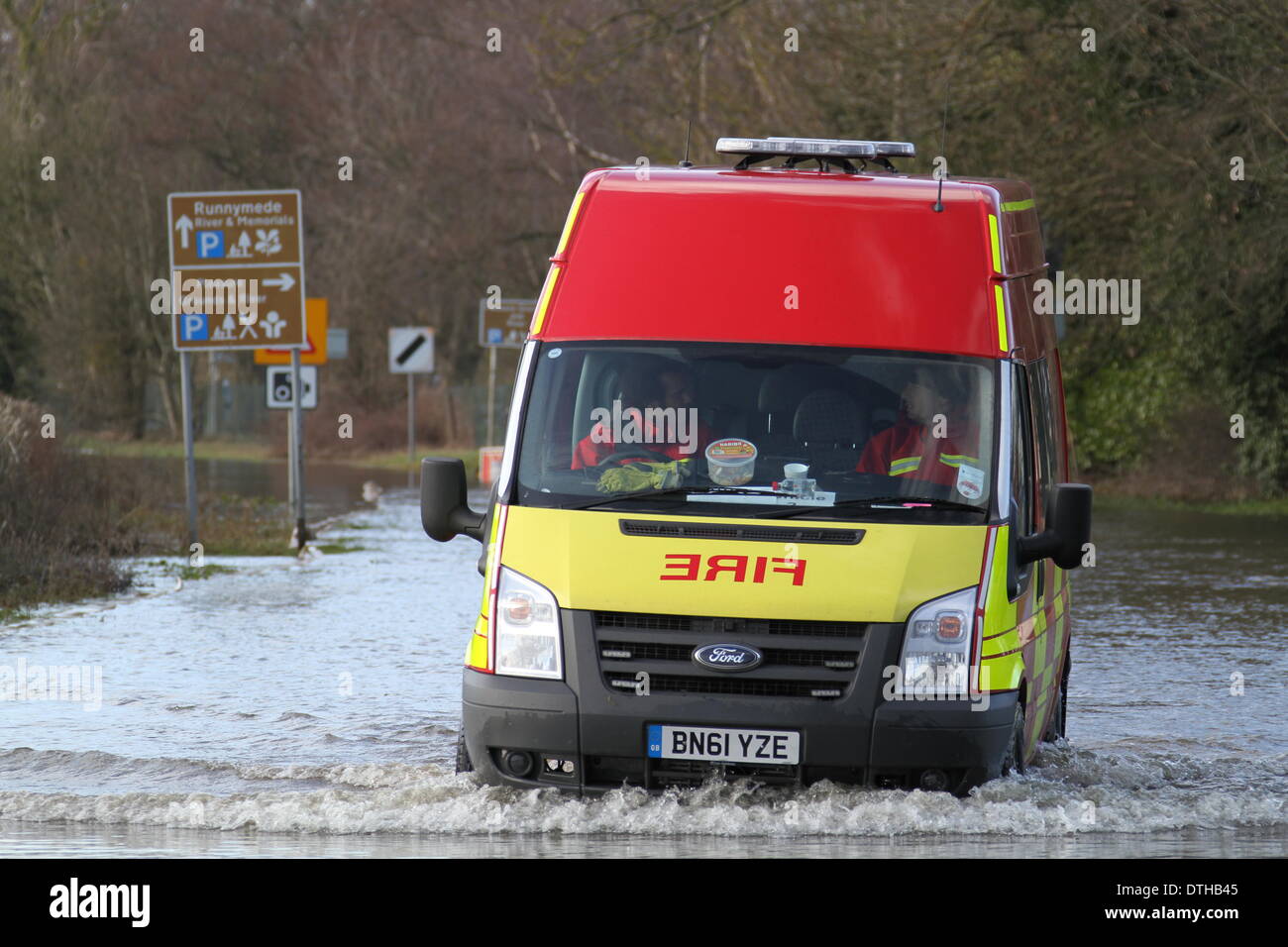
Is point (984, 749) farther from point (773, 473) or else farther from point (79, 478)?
point (79, 478)

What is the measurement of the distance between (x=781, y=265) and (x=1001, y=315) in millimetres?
957

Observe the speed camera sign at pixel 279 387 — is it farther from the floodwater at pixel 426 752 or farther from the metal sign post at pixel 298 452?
the floodwater at pixel 426 752

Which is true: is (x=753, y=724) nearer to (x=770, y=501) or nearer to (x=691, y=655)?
(x=691, y=655)

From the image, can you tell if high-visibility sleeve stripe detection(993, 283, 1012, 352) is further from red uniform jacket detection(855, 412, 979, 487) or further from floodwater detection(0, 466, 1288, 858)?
floodwater detection(0, 466, 1288, 858)

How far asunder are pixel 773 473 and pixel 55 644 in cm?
747

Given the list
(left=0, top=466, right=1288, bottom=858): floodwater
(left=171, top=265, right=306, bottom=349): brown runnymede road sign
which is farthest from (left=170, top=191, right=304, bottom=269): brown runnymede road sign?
(left=0, top=466, right=1288, bottom=858): floodwater

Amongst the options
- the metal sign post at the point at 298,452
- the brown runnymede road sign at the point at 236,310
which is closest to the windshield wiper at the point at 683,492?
the brown runnymede road sign at the point at 236,310

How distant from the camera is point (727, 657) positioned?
8.00 metres

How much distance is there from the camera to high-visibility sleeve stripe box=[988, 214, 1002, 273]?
9.01m

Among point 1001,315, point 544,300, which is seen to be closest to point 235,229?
point 544,300

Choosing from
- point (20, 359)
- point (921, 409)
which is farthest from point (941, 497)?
point (20, 359)

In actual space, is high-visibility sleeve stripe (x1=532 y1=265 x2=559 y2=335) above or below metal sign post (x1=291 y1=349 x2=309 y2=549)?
above

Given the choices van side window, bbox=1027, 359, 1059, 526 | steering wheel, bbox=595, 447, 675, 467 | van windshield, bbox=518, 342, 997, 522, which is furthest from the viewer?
van side window, bbox=1027, 359, 1059, 526

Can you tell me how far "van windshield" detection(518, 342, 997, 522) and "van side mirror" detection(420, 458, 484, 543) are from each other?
34cm
